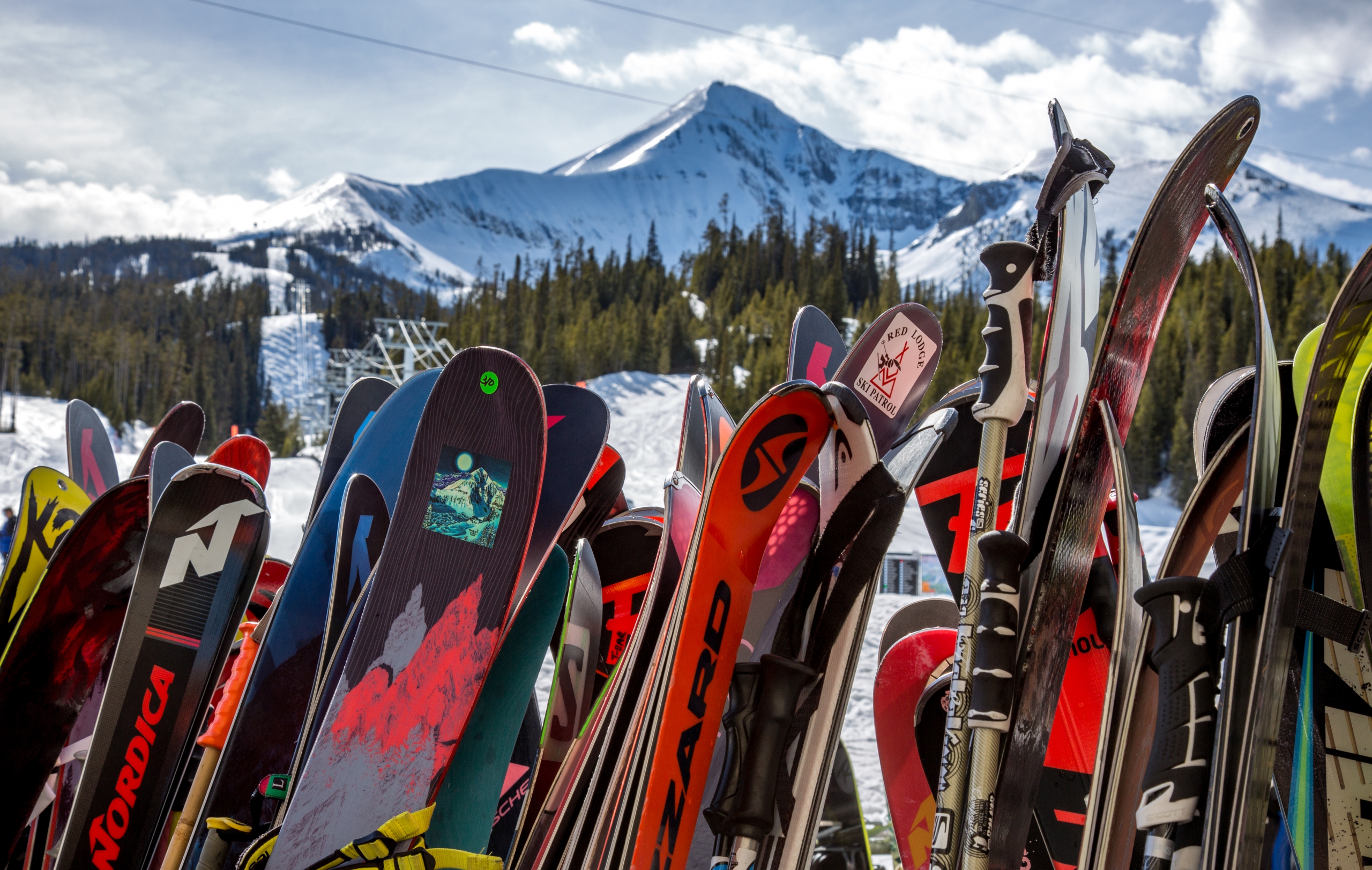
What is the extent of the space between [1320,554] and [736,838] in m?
0.94

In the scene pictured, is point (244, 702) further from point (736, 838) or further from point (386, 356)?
point (386, 356)

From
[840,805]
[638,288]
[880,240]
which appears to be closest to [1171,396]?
[638,288]

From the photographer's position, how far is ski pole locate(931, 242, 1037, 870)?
1428mm

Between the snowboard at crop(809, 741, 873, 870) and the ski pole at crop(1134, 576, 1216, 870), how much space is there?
4.87ft

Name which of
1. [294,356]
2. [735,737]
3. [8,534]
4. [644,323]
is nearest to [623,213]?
[294,356]

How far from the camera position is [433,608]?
6.12 feet

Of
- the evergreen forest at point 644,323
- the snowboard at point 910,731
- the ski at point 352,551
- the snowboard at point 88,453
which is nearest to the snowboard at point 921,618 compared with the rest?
the snowboard at point 910,731

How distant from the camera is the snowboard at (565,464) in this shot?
2.12 meters

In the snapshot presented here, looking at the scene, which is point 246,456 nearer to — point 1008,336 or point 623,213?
point 1008,336

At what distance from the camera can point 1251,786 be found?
3.14 ft

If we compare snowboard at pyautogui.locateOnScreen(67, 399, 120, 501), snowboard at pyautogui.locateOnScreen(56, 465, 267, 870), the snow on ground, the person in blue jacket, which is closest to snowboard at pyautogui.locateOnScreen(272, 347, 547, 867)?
snowboard at pyautogui.locateOnScreen(56, 465, 267, 870)

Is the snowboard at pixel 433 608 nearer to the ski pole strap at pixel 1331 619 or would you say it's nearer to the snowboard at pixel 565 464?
the snowboard at pixel 565 464

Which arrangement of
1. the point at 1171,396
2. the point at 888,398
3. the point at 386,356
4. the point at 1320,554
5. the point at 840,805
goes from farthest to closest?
the point at 386,356 < the point at 1171,396 < the point at 840,805 < the point at 888,398 < the point at 1320,554

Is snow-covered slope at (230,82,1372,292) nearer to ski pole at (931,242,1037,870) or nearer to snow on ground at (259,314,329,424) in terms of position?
snow on ground at (259,314,329,424)
